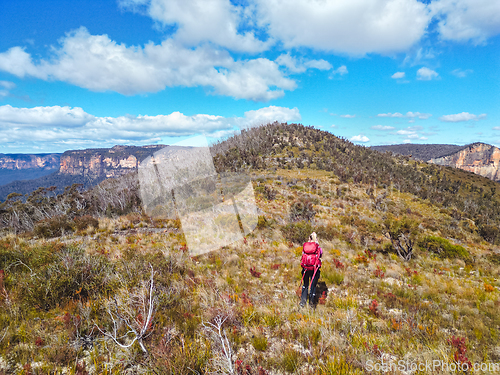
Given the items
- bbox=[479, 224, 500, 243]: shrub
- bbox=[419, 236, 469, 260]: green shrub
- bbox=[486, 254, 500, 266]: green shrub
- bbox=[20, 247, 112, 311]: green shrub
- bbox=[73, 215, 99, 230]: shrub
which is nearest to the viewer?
bbox=[20, 247, 112, 311]: green shrub

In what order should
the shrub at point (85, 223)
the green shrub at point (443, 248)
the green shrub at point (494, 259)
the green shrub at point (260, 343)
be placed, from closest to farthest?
the green shrub at point (260, 343) → the green shrub at point (443, 248) → the green shrub at point (494, 259) → the shrub at point (85, 223)

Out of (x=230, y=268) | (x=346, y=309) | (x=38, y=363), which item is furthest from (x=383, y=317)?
(x=38, y=363)

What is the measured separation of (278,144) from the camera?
66812 millimetres

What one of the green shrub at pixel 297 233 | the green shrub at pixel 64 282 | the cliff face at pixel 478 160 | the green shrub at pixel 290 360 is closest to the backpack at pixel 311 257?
the green shrub at pixel 290 360

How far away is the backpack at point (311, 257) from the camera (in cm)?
520

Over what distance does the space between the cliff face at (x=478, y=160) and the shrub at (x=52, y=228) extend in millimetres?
231872

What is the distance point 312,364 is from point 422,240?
13.4 m

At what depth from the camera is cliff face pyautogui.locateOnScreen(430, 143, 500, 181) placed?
177000mm

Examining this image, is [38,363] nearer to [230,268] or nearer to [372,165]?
[230,268]

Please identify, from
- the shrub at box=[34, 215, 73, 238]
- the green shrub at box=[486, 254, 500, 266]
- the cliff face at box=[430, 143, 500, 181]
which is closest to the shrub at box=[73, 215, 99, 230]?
the shrub at box=[34, 215, 73, 238]

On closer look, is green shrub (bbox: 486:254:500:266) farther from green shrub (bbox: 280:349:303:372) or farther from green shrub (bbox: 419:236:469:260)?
green shrub (bbox: 280:349:303:372)

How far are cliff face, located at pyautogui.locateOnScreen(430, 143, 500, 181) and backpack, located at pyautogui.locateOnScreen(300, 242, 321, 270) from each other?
751 feet

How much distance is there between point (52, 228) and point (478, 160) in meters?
265

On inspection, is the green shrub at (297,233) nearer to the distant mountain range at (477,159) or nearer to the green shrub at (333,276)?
the green shrub at (333,276)
